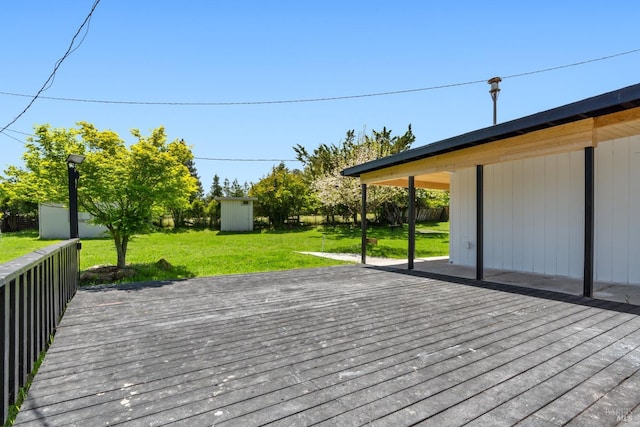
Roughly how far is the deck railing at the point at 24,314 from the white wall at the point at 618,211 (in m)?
7.18

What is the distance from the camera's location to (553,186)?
19.9 ft

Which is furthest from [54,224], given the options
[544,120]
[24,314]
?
[544,120]

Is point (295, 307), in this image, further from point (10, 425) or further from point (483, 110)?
point (483, 110)

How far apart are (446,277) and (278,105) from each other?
917 centimetres

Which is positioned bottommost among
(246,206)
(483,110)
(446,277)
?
(446,277)

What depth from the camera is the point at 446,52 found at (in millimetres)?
9656

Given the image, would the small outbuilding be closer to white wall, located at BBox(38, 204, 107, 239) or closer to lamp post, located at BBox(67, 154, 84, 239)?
white wall, located at BBox(38, 204, 107, 239)

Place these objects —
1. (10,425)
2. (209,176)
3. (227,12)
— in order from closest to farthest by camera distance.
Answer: (10,425) < (227,12) < (209,176)

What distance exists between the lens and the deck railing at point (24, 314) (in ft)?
5.51

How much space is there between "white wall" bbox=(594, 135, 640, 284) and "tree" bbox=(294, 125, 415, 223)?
10054 millimetres

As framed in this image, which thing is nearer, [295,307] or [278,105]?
[295,307]

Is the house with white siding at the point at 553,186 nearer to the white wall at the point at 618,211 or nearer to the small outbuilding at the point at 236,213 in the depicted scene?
the white wall at the point at 618,211

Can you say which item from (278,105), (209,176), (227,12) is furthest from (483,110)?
(209,176)

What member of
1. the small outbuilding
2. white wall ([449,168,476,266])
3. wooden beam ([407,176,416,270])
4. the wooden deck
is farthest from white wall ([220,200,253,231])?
the wooden deck
